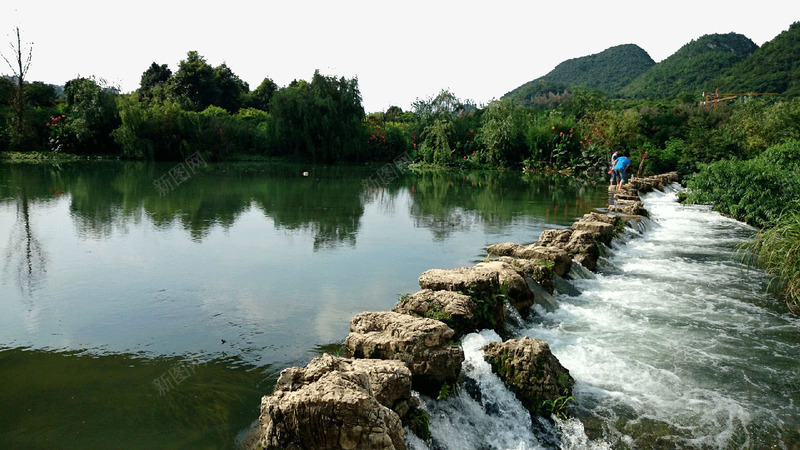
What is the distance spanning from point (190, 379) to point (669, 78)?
80.9 m

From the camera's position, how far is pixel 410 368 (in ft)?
12.1

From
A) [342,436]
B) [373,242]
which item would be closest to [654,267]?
[373,242]

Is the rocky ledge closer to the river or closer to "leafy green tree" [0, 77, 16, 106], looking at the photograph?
the river

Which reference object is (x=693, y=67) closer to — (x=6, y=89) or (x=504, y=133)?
(x=504, y=133)

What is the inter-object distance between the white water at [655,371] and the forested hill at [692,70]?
38530mm

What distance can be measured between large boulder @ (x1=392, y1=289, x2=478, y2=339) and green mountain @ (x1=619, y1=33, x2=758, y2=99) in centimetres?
6281

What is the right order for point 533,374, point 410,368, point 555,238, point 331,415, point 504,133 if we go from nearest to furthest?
point 331,415 < point 410,368 < point 533,374 < point 555,238 < point 504,133

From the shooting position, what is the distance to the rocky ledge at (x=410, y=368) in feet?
8.98

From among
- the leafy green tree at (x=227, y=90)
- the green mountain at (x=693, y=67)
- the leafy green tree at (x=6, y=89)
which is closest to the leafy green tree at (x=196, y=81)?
the leafy green tree at (x=227, y=90)

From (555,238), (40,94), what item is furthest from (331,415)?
(40,94)

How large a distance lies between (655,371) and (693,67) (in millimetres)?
77404

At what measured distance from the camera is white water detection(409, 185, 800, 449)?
140 inches

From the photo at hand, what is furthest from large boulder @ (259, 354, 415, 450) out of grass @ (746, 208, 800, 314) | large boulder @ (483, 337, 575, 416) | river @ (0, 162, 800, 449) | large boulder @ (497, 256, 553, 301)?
grass @ (746, 208, 800, 314)

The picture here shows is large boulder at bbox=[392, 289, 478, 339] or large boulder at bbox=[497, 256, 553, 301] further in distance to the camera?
large boulder at bbox=[497, 256, 553, 301]
